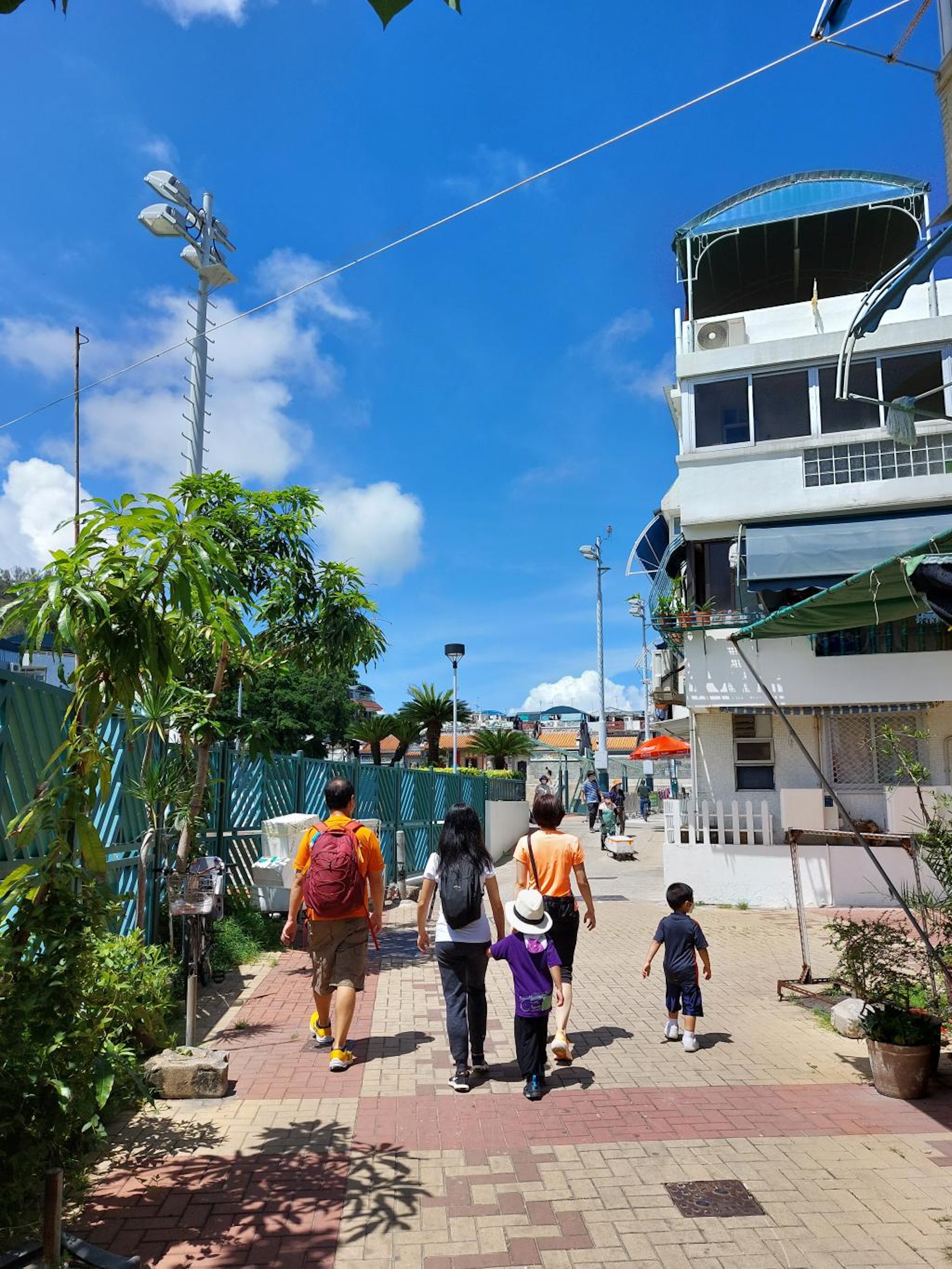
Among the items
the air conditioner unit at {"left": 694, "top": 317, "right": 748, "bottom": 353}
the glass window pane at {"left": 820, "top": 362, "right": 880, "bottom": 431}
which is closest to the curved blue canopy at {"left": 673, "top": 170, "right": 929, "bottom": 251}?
the air conditioner unit at {"left": 694, "top": 317, "right": 748, "bottom": 353}

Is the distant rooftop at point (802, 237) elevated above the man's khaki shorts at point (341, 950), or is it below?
above

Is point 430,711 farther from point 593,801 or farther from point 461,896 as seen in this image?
point 461,896

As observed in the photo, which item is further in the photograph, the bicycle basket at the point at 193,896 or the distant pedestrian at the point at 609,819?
the distant pedestrian at the point at 609,819

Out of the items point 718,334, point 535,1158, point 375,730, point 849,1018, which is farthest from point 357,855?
point 375,730

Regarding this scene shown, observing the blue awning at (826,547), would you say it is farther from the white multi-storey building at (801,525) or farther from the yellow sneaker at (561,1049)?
the yellow sneaker at (561,1049)

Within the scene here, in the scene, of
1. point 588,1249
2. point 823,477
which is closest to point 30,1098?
point 588,1249

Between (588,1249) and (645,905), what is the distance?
33.1ft

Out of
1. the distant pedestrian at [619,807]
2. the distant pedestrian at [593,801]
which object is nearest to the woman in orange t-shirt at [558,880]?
the distant pedestrian at [619,807]

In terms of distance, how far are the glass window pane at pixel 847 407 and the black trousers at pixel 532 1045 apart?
11039 millimetres

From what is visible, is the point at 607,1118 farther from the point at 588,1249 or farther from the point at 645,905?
the point at 645,905

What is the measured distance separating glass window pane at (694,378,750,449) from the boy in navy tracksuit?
9263mm

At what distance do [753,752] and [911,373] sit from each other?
621cm

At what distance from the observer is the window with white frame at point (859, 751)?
1307 centimetres

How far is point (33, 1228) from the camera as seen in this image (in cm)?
334
